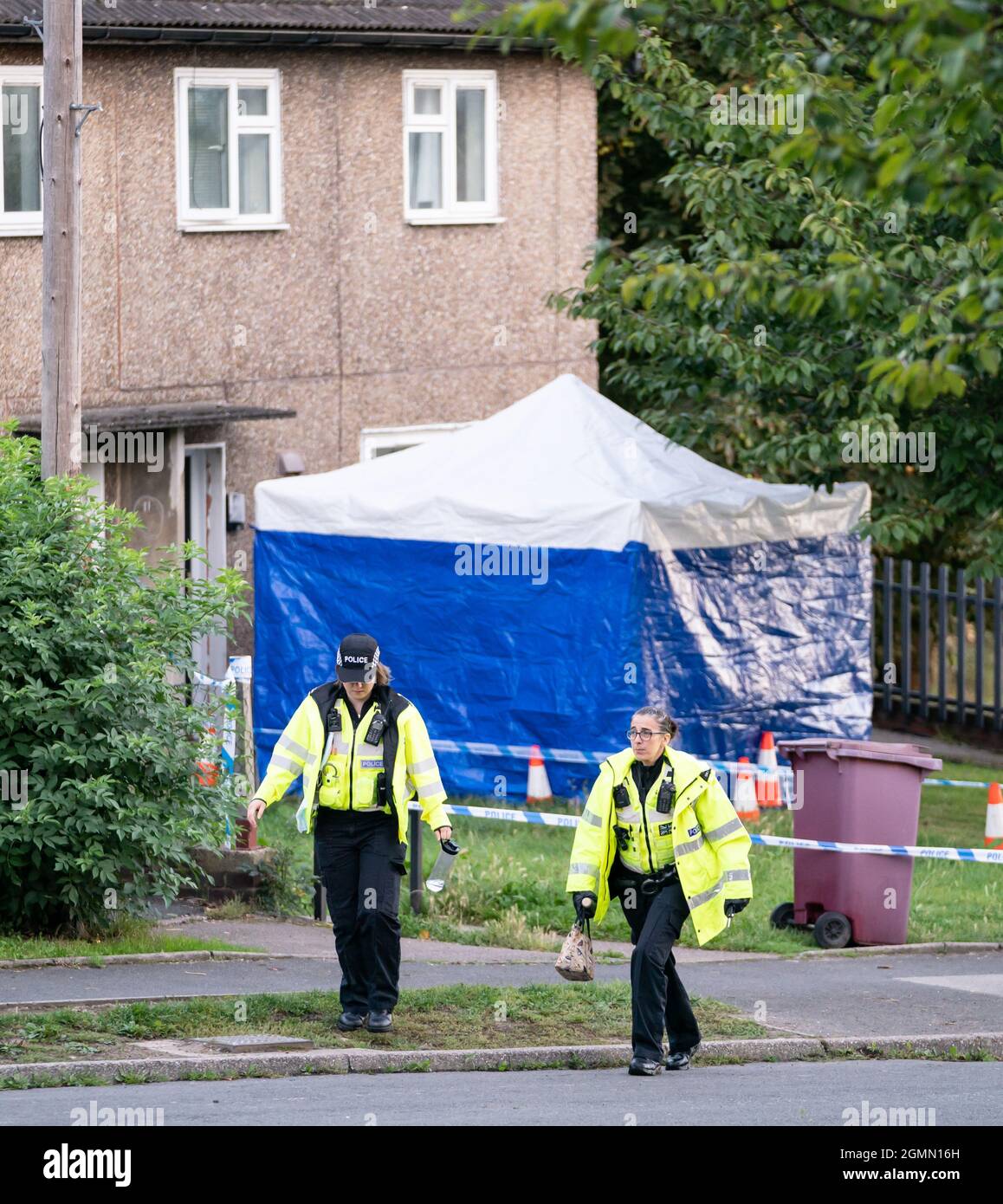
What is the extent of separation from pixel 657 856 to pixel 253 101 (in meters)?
11.9

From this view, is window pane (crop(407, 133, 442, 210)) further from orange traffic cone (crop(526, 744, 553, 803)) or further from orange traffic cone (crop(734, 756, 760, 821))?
orange traffic cone (crop(734, 756, 760, 821))

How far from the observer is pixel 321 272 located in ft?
63.9

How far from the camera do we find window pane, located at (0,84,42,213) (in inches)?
683

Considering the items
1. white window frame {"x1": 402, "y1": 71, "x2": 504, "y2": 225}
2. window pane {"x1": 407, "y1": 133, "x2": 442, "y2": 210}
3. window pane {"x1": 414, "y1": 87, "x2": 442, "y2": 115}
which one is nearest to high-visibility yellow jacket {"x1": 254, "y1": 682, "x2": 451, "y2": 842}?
white window frame {"x1": 402, "y1": 71, "x2": 504, "y2": 225}

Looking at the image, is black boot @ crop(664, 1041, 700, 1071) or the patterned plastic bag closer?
the patterned plastic bag

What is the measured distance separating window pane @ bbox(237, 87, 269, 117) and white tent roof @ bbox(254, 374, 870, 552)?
376cm

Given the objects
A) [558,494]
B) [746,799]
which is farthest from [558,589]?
[746,799]

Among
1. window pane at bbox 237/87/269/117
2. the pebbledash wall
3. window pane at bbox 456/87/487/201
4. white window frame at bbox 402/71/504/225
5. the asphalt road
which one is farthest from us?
window pane at bbox 456/87/487/201

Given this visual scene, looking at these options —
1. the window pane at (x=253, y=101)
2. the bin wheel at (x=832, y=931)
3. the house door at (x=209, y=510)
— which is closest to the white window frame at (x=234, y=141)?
the window pane at (x=253, y=101)

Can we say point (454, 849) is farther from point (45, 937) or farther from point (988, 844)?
point (988, 844)

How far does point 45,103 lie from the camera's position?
11.5 m

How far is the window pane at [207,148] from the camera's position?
61.0 ft

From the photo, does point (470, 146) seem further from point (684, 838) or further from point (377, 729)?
point (684, 838)
